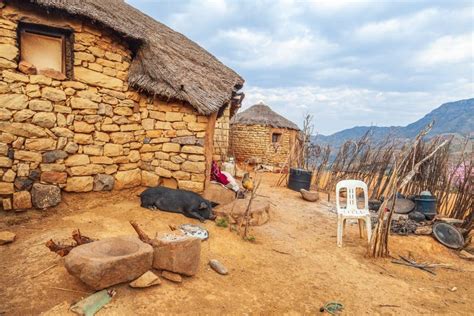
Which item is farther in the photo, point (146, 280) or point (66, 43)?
point (66, 43)

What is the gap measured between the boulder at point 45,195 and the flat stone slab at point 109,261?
2.06m

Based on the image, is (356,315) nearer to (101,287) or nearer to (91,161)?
(101,287)

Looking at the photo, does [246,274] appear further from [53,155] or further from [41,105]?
[41,105]

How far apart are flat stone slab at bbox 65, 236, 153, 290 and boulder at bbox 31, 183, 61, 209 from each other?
2.06m

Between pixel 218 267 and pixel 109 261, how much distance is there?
4.52 ft

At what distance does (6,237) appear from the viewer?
324 cm

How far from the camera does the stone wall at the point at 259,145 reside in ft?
47.8

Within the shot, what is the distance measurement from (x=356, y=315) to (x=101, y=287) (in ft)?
7.95

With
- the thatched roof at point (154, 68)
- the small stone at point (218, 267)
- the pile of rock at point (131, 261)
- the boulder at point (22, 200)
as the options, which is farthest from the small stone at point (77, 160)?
the small stone at point (218, 267)

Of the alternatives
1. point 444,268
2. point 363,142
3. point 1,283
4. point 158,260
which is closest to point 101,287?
point 158,260

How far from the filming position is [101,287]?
2309 millimetres

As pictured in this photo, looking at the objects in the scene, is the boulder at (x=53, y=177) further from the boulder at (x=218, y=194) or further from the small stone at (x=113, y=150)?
the boulder at (x=218, y=194)

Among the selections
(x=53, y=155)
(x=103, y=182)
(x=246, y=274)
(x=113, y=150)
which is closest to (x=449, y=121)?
(x=246, y=274)

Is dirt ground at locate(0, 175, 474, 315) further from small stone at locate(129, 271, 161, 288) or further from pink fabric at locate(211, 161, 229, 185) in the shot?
pink fabric at locate(211, 161, 229, 185)
